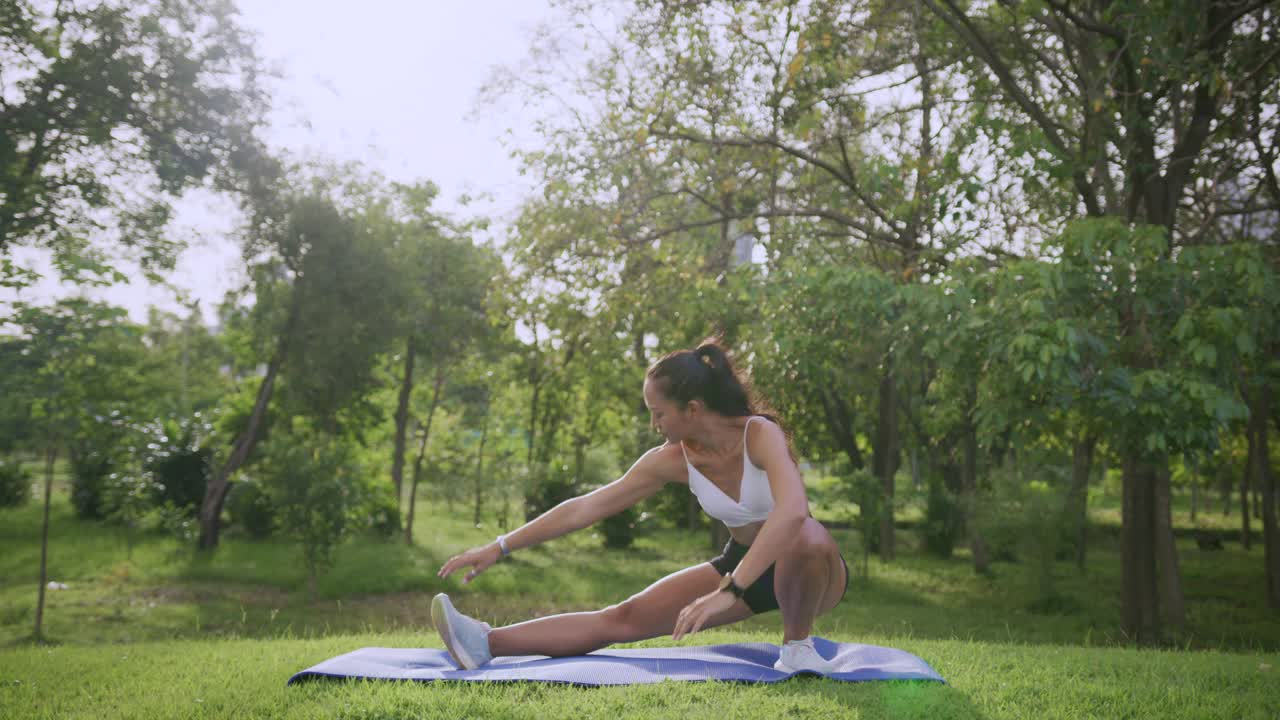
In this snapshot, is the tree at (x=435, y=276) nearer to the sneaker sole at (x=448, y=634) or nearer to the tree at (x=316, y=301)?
the tree at (x=316, y=301)

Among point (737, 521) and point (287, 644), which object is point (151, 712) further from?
point (737, 521)

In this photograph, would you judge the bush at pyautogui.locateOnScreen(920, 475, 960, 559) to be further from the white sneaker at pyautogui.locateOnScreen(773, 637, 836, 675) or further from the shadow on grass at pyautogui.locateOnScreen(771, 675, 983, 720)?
the shadow on grass at pyautogui.locateOnScreen(771, 675, 983, 720)

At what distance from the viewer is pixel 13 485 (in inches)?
873

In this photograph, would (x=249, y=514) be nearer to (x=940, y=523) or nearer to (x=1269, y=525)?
(x=940, y=523)

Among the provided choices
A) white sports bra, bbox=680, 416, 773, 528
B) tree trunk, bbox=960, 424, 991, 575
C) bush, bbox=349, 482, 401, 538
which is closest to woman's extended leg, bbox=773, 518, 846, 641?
white sports bra, bbox=680, 416, 773, 528

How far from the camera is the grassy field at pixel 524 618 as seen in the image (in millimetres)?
4254

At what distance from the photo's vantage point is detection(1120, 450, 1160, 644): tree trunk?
1002 cm

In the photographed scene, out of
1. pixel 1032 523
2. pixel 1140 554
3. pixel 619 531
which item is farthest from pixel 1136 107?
pixel 619 531

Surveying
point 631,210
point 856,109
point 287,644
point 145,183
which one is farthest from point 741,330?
point 145,183

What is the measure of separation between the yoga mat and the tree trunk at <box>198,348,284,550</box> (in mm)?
14575

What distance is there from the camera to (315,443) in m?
14.0

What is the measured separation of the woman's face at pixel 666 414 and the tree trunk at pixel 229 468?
15.5 metres

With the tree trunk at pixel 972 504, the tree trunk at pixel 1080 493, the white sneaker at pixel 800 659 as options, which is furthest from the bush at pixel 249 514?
Answer: the white sneaker at pixel 800 659

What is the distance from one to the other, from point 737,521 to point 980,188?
6.12m
